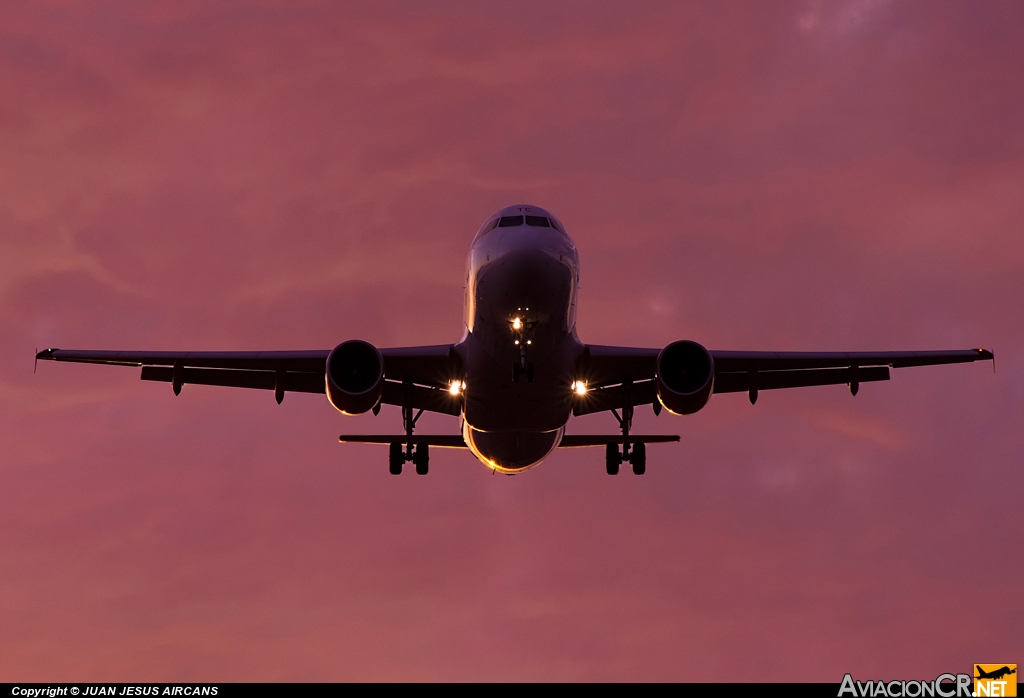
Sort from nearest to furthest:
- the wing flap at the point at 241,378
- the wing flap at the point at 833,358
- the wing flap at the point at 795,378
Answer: the wing flap at the point at 833,358 < the wing flap at the point at 241,378 < the wing flap at the point at 795,378

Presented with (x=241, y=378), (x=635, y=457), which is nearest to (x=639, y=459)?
(x=635, y=457)

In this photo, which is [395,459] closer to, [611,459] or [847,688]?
[611,459]

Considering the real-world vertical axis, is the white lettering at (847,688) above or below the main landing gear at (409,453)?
below

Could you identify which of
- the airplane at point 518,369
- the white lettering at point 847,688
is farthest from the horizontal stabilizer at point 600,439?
the white lettering at point 847,688

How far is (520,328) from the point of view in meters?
23.0

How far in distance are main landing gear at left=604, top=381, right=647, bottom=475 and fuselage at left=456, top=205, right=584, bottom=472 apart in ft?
8.69

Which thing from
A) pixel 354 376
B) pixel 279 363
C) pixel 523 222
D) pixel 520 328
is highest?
pixel 523 222

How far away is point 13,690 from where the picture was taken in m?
23.9

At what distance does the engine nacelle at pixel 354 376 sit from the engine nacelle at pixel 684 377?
646 cm

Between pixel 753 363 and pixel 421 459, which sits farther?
pixel 421 459

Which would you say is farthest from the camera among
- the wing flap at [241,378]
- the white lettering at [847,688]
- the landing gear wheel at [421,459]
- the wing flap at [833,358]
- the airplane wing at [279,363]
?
the landing gear wheel at [421,459]

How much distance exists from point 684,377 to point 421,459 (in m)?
12.1

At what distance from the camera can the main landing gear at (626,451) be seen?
29703 millimetres

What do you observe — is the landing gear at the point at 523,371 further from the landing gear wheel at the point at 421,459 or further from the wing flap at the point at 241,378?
the landing gear wheel at the point at 421,459
